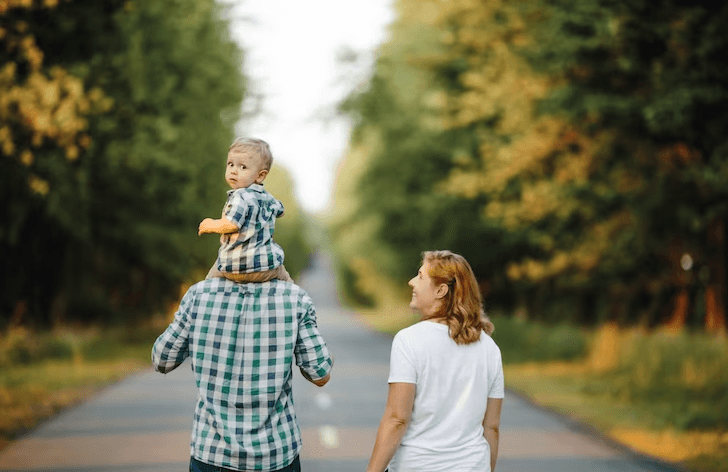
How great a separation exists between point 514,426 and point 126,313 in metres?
22.4

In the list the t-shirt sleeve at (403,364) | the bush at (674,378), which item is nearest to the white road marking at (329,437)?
the bush at (674,378)

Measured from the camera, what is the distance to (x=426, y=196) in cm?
2962

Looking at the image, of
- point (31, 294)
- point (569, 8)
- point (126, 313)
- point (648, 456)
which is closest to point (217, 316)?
point (648, 456)

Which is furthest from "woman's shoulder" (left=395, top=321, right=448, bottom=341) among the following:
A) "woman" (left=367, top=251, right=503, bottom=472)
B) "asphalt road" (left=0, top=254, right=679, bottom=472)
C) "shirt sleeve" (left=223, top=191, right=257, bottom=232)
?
"asphalt road" (left=0, top=254, right=679, bottom=472)

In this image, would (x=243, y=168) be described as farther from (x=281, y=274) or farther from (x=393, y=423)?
(x=393, y=423)

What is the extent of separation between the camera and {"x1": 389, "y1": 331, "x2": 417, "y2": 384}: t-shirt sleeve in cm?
350

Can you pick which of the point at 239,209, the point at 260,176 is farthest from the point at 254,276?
the point at 260,176

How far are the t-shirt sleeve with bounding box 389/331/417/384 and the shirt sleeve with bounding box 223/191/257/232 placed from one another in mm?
679

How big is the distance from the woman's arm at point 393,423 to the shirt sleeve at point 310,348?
26cm

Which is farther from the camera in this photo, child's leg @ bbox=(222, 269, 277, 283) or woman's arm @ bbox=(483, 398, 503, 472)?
woman's arm @ bbox=(483, 398, 503, 472)

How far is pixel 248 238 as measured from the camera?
348 cm

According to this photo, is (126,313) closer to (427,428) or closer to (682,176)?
(682,176)

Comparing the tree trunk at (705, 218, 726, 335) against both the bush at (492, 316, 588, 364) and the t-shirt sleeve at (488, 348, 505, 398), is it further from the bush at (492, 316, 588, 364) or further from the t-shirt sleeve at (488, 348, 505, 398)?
the t-shirt sleeve at (488, 348, 505, 398)

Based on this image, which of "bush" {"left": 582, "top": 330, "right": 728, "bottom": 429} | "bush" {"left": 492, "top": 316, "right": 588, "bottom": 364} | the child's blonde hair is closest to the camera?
the child's blonde hair
